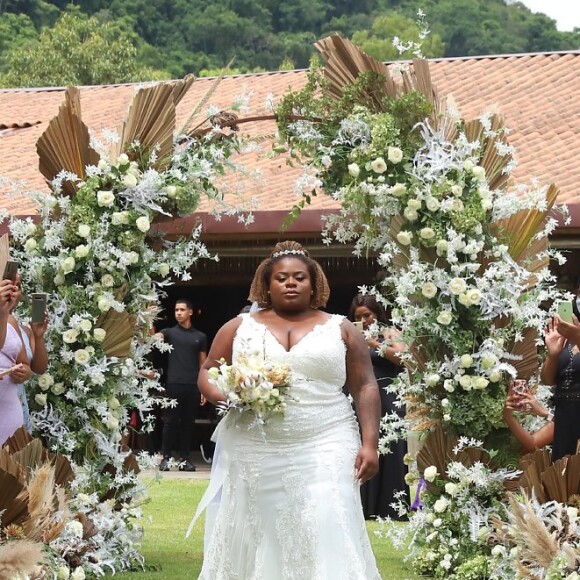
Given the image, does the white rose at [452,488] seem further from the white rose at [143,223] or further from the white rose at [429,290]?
the white rose at [143,223]

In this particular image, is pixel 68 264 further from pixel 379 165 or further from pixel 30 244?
pixel 379 165

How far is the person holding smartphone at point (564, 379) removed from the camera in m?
7.08

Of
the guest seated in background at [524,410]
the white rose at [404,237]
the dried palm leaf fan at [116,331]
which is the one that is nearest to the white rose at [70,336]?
the dried palm leaf fan at [116,331]

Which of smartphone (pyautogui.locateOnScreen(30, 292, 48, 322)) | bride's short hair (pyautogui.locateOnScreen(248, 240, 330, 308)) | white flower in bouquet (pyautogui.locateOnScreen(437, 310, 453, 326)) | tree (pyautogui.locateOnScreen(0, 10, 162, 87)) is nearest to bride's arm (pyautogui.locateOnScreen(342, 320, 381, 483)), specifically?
bride's short hair (pyautogui.locateOnScreen(248, 240, 330, 308))

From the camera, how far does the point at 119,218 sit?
27.9 ft

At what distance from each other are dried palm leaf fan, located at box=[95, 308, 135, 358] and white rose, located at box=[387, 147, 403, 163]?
195 cm

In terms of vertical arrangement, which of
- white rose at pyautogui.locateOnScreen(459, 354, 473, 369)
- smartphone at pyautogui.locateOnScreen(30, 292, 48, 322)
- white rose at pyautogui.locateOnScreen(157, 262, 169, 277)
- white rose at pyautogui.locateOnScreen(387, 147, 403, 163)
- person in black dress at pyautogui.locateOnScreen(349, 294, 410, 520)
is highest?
white rose at pyautogui.locateOnScreen(387, 147, 403, 163)

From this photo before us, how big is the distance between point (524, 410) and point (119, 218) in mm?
2730

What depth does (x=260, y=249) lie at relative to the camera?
53.4ft

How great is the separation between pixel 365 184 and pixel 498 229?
841 millimetres

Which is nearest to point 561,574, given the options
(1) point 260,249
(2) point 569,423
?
(2) point 569,423

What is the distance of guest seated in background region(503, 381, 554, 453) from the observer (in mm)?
7992

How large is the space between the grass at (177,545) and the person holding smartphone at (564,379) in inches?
79.4

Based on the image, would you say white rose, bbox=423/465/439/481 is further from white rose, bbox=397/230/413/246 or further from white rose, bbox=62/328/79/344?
white rose, bbox=62/328/79/344
